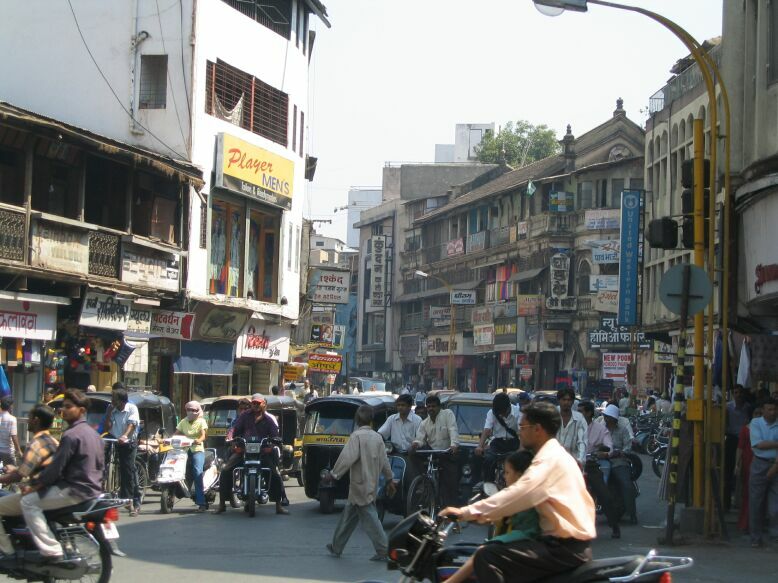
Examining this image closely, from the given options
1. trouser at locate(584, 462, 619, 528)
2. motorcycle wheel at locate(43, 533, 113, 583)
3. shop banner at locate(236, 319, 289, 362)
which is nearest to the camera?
motorcycle wheel at locate(43, 533, 113, 583)

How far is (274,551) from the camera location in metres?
13.8

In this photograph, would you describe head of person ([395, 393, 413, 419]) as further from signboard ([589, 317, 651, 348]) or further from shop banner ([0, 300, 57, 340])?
signboard ([589, 317, 651, 348])

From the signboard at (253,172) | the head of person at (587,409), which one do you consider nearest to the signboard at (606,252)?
the signboard at (253,172)

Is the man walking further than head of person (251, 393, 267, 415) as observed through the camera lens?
No

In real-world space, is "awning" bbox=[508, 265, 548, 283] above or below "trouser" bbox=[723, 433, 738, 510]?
above

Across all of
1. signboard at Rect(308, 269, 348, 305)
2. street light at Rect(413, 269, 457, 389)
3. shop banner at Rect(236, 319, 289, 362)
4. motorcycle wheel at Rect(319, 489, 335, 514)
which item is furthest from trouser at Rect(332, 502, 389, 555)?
street light at Rect(413, 269, 457, 389)

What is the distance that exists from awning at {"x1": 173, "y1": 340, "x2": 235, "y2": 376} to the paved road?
1407 cm

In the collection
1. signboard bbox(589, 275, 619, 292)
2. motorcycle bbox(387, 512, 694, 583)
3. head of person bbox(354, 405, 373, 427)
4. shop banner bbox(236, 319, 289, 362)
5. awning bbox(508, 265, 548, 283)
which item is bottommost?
motorcycle bbox(387, 512, 694, 583)

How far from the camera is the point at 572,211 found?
63906 mm

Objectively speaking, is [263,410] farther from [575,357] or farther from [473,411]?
[575,357]

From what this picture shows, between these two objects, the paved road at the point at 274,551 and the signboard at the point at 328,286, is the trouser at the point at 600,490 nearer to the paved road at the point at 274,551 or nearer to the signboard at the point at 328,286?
the paved road at the point at 274,551

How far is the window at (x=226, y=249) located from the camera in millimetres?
33688

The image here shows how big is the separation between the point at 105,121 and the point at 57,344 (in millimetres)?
8357

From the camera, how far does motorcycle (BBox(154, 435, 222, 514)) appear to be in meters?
18.3
